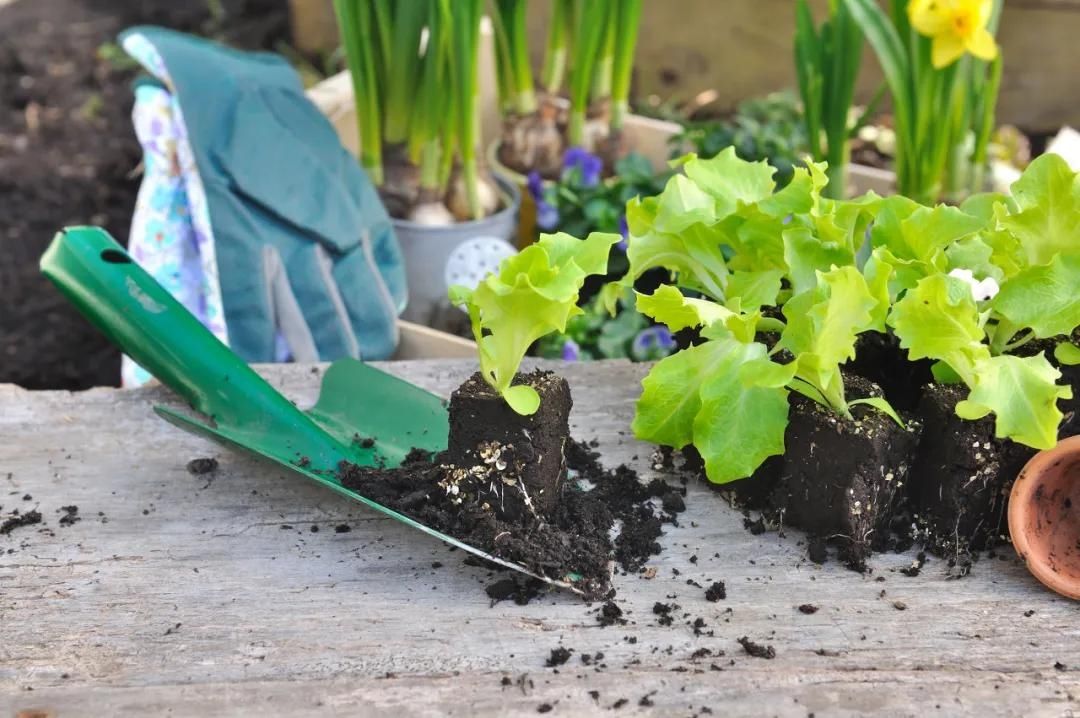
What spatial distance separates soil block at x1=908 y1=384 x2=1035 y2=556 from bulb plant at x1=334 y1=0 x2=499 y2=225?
1.10 metres

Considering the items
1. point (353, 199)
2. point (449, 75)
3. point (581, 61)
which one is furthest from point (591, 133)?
point (353, 199)

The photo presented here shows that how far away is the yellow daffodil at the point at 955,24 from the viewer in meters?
1.64

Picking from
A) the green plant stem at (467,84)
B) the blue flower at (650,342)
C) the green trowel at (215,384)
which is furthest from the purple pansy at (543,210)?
the green trowel at (215,384)

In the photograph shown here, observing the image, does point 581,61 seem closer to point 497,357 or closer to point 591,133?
point 591,133

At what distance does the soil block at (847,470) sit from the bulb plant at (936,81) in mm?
908

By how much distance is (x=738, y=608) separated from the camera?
95 cm

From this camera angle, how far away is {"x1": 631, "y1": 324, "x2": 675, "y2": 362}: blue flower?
1724 mm

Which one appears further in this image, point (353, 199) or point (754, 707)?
point (353, 199)

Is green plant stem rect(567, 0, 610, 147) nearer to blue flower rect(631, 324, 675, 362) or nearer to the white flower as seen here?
blue flower rect(631, 324, 675, 362)


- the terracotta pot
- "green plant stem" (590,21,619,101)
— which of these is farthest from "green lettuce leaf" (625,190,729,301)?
"green plant stem" (590,21,619,101)

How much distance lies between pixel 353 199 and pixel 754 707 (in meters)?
1.20

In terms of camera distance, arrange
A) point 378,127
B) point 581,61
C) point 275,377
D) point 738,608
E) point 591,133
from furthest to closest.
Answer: point 591,133 < point 581,61 < point 378,127 < point 275,377 < point 738,608

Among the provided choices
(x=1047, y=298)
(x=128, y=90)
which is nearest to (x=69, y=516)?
(x=1047, y=298)

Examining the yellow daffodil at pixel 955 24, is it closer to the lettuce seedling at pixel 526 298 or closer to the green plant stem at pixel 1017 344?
the green plant stem at pixel 1017 344
